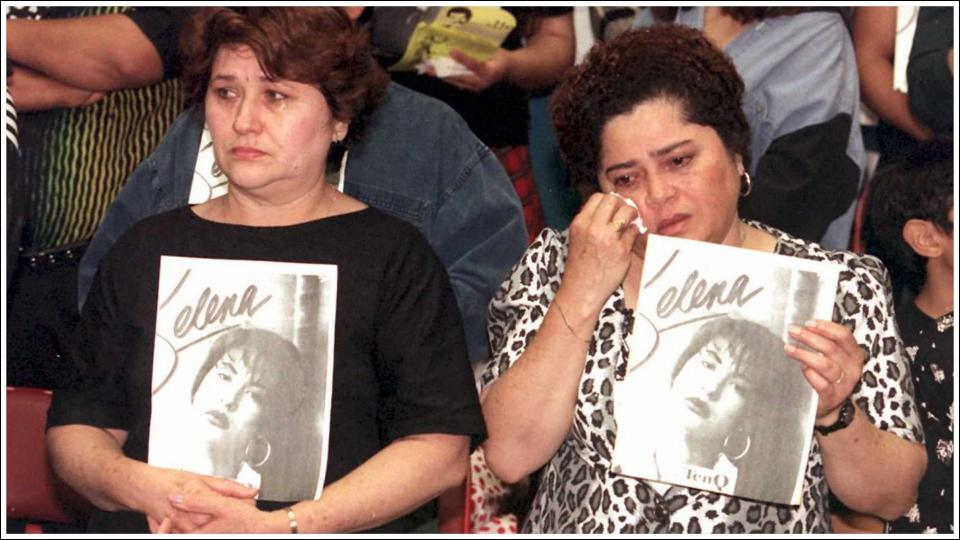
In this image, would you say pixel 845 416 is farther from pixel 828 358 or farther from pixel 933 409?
pixel 933 409

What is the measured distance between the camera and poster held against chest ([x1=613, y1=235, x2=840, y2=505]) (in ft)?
7.41

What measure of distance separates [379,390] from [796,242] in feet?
2.66

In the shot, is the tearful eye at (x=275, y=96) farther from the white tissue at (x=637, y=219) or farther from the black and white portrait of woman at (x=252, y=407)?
the white tissue at (x=637, y=219)

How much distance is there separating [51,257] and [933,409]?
1.88 meters

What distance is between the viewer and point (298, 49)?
233 cm

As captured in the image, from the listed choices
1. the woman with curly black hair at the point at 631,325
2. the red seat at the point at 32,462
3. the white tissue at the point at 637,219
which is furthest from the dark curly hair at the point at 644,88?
the red seat at the point at 32,462

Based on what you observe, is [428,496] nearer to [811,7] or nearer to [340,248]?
[340,248]

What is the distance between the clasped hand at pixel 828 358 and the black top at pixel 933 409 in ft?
1.46

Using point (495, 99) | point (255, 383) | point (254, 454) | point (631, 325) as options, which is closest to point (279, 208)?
point (255, 383)

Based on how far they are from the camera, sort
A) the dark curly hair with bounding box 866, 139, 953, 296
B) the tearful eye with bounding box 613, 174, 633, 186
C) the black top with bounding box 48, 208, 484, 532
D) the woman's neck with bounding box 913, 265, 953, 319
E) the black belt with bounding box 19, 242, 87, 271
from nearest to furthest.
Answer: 1. the black top with bounding box 48, 208, 484, 532
2. the tearful eye with bounding box 613, 174, 633, 186
3. the woman's neck with bounding box 913, 265, 953, 319
4. the dark curly hair with bounding box 866, 139, 953, 296
5. the black belt with bounding box 19, 242, 87, 271

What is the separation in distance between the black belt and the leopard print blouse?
108cm

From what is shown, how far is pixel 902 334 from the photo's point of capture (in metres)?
2.73

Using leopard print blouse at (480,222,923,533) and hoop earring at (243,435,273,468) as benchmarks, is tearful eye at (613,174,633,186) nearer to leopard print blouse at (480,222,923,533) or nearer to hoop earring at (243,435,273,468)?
leopard print blouse at (480,222,923,533)

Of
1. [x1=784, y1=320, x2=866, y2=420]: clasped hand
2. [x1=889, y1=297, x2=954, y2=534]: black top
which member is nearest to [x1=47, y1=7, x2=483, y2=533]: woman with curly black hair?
[x1=784, y1=320, x2=866, y2=420]: clasped hand
